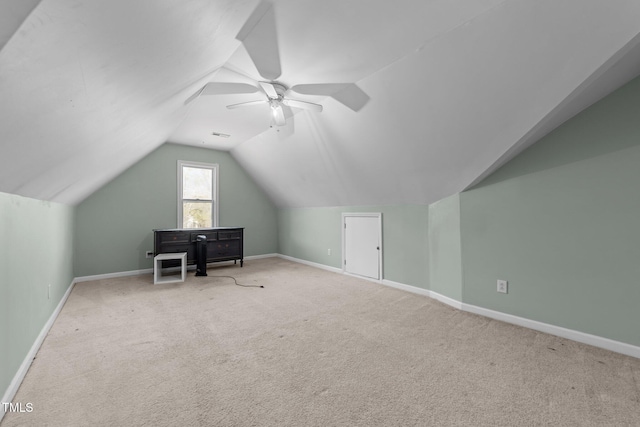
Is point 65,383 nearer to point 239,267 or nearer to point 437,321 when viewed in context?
point 437,321

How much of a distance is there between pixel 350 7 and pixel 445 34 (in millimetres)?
697

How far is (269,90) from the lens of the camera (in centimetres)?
266

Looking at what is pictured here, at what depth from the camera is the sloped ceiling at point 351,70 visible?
969 millimetres

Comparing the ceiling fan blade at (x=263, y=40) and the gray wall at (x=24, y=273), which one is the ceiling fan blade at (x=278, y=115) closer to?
the ceiling fan blade at (x=263, y=40)

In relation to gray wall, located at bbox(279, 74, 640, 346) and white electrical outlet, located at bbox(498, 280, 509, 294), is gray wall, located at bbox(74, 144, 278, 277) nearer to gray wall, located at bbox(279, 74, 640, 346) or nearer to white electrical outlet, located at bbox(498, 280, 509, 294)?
gray wall, located at bbox(279, 74, 640, 346)

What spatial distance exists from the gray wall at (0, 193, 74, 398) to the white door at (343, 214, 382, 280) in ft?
12.3

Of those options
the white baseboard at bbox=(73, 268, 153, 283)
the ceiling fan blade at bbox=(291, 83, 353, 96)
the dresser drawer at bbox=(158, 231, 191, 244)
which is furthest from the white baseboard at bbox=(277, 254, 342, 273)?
the ceiling fan blade at bbox=(291, 83, 353, 96)

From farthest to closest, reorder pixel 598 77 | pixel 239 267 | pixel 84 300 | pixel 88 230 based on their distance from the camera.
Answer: pixel 239 267
pixel 88 230
pixel 84 300
pixel 598 77

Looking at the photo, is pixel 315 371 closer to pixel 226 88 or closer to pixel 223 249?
pixel 226 88

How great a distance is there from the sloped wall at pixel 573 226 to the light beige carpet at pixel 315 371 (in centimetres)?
29

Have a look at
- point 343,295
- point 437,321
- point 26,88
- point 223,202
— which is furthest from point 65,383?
point 223,202

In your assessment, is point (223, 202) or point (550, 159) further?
point (223, 202)

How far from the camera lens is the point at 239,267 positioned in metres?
5.46

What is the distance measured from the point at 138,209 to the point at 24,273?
322cm
